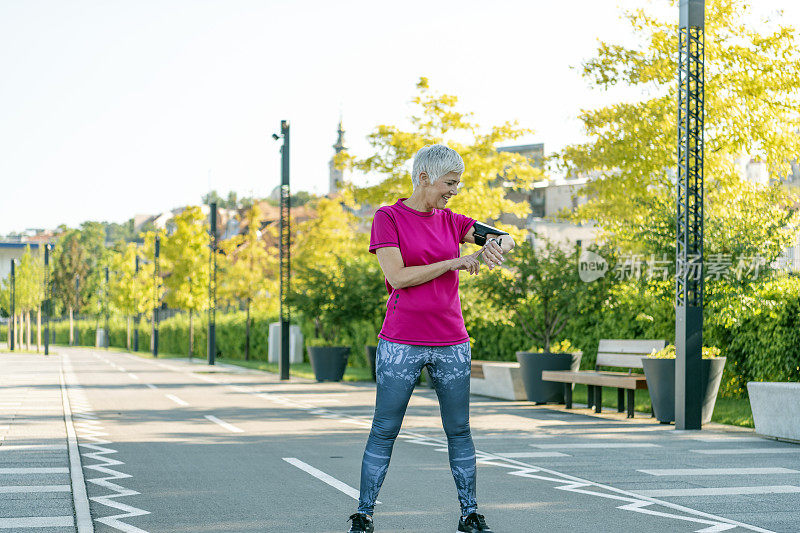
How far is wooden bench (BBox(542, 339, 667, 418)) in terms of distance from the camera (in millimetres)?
14008

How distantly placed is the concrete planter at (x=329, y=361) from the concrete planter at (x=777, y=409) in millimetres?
13690

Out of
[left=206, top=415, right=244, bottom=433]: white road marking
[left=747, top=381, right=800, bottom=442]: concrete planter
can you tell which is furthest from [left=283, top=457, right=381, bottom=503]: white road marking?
[left=747, top=381, right=800, bottom=442]: concrete planter

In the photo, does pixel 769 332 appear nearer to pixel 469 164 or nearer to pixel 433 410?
pixel 433 410

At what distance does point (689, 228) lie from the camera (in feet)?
40.9

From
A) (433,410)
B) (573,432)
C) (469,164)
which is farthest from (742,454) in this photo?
(469,164)

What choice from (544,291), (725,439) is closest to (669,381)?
(725,439)

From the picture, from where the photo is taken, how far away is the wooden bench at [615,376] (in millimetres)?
14008

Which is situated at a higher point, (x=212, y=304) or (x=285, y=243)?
(x=285, y=243)

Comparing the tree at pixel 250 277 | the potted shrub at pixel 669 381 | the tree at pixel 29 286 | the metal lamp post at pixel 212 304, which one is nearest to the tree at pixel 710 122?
the potted shrub at pixel 669 381

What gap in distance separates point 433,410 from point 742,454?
5916mm

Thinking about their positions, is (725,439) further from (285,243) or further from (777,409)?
(285,243)

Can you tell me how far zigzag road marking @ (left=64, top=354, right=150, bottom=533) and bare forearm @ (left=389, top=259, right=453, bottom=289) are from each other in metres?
2.35

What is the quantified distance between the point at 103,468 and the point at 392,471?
98.5 inches

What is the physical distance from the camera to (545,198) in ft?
204
